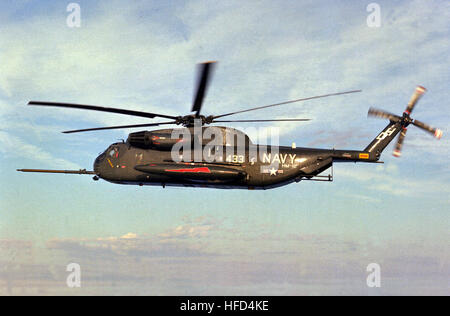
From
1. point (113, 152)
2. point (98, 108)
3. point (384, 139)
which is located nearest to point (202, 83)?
point (98, 108)

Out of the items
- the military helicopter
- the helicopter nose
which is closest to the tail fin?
the military helicopter

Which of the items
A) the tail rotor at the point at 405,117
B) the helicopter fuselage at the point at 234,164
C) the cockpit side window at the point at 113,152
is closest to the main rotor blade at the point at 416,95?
the tail rotor at the point at 405,117

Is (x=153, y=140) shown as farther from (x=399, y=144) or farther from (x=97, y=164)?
(x=399, y=144)

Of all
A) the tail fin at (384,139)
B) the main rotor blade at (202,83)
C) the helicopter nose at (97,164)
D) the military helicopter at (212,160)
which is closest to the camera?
the main rotor blade at (202,83)

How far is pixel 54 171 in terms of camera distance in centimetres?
2455

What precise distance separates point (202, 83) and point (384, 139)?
1348cm

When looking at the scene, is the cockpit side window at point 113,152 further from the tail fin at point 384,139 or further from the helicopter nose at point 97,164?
the tail fin at point 384,139

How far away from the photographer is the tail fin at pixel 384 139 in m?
24.3

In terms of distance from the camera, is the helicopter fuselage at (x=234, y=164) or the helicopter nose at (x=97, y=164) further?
the helicopter nose at (x=97, y=164)

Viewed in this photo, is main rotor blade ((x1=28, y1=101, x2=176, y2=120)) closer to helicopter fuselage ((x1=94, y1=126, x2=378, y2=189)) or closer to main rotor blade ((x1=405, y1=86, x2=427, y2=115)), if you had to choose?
helicopter fuselage ((x1=94, y1=126, x2=378, y2=189))

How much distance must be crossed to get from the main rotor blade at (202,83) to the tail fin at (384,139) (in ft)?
37.5
